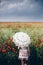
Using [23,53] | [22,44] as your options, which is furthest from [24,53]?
[22,44]

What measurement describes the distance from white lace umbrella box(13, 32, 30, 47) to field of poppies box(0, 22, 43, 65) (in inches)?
2.2

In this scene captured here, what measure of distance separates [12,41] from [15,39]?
0.25ft

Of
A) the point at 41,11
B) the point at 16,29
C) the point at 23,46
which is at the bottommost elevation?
the point at 23,46

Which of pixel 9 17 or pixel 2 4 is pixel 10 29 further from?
pixel 2 4

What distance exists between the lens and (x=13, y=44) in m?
2.88

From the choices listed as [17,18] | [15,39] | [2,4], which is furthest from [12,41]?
[2,4]

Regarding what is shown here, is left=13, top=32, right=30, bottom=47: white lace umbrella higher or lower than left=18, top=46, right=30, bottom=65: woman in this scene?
higher

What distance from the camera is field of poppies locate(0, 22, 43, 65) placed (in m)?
2.88

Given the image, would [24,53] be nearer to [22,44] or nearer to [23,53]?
[23,53]

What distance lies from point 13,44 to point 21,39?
140 mm

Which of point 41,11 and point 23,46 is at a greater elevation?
point 41,11

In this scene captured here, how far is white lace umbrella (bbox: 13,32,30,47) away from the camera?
9.20 ft

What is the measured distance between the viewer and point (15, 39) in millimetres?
2820

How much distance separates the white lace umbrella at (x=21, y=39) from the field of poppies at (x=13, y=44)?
0.18 ft
